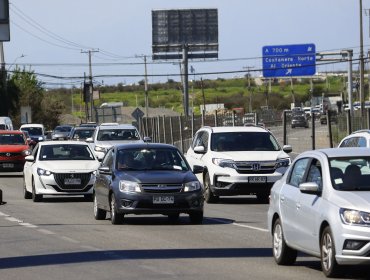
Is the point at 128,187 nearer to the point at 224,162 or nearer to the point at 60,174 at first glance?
the point at 224,162

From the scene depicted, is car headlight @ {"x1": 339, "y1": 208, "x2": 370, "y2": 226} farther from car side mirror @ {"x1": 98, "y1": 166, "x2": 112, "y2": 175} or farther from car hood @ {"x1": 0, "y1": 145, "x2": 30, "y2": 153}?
car hood @ {"x1": 0, "y1": 145, "x2": 30, "y2": 153}

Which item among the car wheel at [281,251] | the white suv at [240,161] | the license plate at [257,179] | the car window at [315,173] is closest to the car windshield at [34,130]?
the white suv at [240,161]

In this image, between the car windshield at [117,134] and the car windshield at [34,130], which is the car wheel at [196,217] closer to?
the car windshield at [117,134]

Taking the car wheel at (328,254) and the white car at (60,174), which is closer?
the car wheel at (328,254)

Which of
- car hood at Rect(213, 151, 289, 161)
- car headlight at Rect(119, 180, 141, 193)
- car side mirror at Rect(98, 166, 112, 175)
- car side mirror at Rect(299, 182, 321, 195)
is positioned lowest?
car headlight at Rect(119, 180, 141, 193)

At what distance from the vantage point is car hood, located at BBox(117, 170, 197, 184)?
21203 mm

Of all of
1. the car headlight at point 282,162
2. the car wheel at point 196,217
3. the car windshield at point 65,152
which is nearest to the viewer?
the car wheel at point 196,217

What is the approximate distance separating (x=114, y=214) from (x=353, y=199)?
370 inches

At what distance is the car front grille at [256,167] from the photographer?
89.9ft

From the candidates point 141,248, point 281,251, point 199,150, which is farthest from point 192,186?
point 281,251

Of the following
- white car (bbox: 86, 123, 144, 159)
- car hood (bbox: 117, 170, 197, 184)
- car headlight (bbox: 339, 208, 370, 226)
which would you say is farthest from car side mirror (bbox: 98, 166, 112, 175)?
white car (bbox: 86, 123, 144, 159)

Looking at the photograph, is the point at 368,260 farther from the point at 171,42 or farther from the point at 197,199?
the point at 171,42

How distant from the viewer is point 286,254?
14398mm

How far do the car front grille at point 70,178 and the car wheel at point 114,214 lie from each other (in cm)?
738
